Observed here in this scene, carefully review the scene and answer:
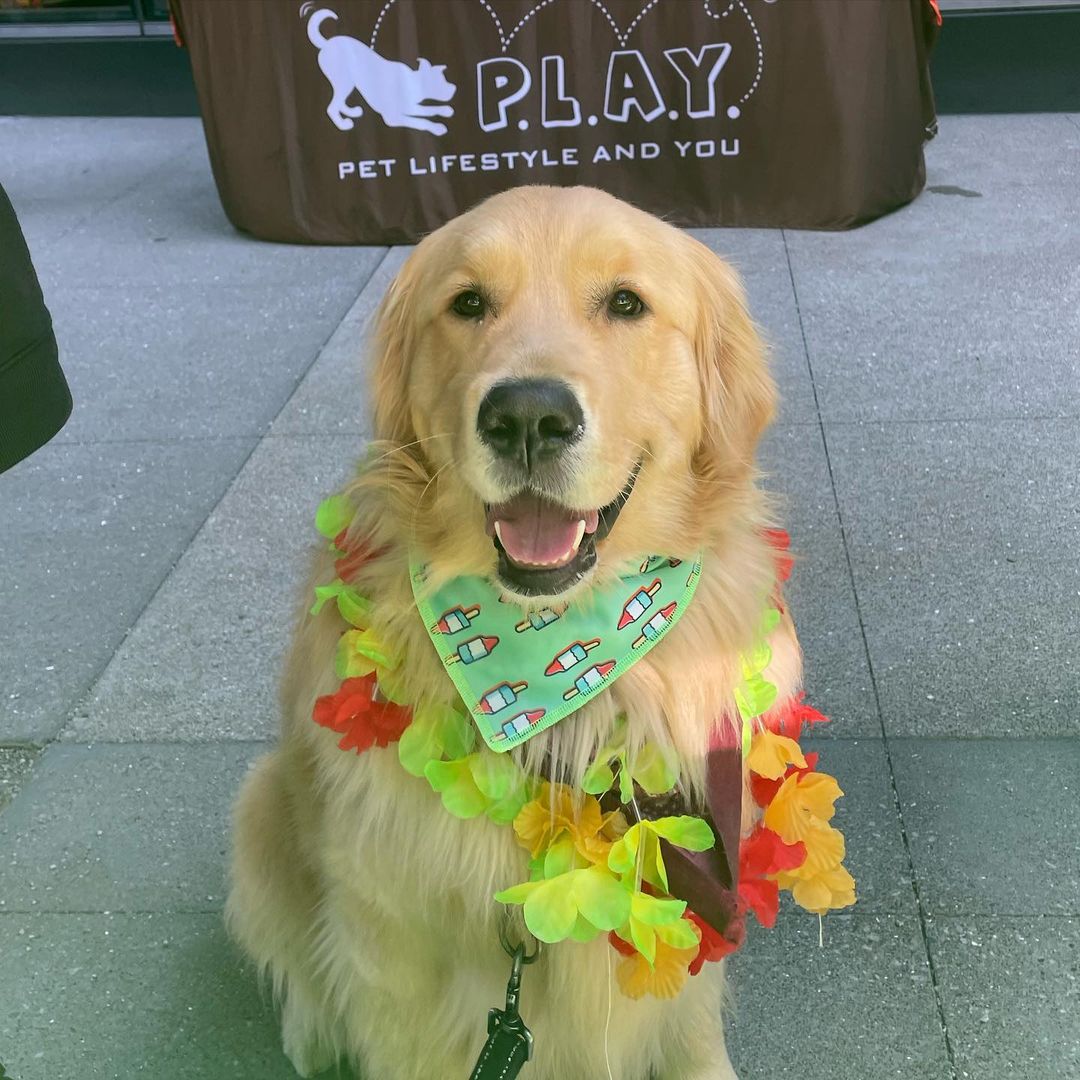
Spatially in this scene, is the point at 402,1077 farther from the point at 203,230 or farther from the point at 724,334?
the point at 203,230

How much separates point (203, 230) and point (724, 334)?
585 centimetres

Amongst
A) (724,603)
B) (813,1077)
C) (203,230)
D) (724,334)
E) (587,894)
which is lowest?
(203,230)

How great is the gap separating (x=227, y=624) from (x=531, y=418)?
2188mm

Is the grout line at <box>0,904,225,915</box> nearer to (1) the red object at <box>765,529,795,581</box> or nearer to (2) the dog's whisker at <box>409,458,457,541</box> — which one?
(2) the dog's whisker at <box>409,458,457,541</box>

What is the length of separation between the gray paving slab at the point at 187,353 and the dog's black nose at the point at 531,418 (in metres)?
3.27

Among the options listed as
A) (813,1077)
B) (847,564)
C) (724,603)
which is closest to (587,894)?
(724,603)

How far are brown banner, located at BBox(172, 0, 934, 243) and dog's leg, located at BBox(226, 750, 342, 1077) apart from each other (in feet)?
16.0

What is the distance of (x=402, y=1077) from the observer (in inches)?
87.9

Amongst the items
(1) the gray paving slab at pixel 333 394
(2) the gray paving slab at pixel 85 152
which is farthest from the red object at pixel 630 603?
(2) the gray paving slab at pixel 85 152

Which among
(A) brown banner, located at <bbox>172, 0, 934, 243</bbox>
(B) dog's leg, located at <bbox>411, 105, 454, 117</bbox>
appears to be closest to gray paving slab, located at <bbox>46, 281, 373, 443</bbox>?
(A) brown banner, located at <bbox>172, 0, 934, 243</bbox>

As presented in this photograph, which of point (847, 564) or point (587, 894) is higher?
point (587, 894)

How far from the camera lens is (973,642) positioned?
339 centimetres

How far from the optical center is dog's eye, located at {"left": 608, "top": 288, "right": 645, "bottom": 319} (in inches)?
81.2

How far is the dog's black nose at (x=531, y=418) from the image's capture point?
5.88ft
